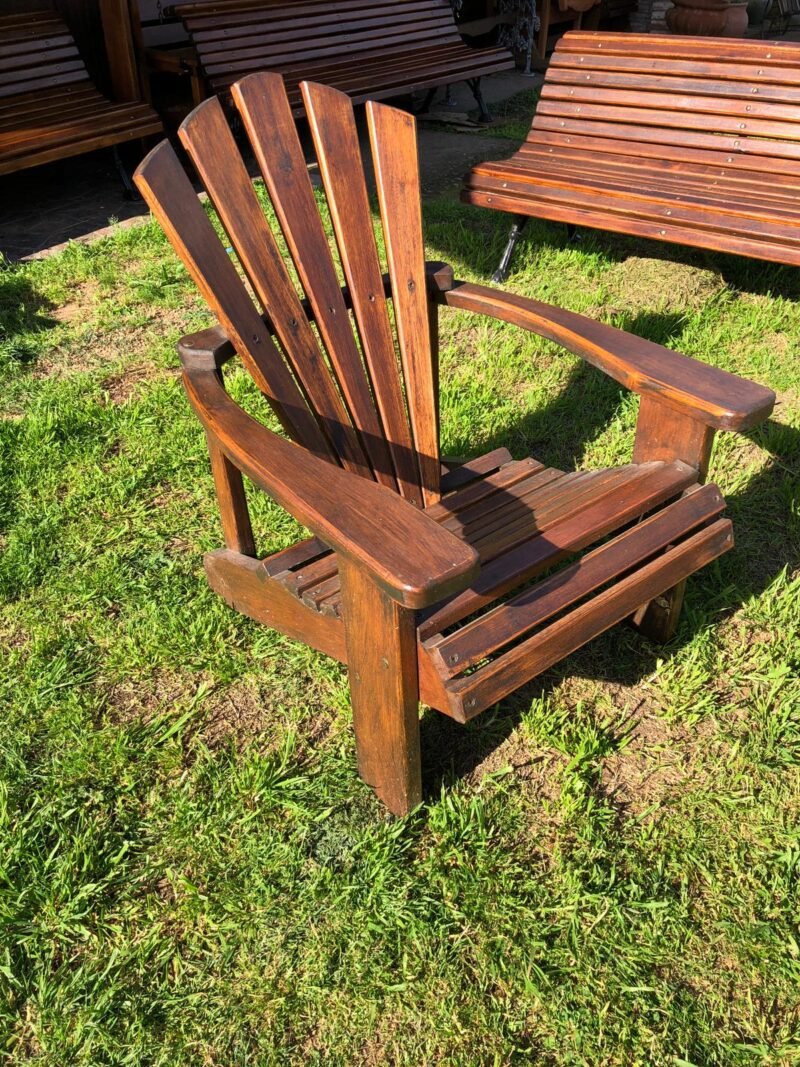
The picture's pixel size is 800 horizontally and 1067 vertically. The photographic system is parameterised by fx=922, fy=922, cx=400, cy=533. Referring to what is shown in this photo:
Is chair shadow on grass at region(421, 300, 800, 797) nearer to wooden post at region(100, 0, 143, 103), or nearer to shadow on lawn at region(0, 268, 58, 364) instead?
shadow on lawn at region(0, 268, 58, 364)

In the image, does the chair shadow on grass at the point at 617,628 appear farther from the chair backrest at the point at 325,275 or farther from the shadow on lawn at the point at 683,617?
the chair backrest at the point at 325,275

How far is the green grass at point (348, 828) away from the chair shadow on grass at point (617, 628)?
0.01 meters

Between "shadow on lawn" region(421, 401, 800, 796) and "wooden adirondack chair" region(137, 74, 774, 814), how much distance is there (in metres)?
0.13

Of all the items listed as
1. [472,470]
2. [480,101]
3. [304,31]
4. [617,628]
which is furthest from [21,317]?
[480,101]

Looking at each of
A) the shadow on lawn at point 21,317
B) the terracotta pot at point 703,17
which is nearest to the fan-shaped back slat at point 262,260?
the shadow on lawn at point 21,317

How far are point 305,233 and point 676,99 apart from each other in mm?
2584

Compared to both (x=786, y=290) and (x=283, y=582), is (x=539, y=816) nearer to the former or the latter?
(x=283, y=582)

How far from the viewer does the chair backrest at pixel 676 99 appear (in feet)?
12.5

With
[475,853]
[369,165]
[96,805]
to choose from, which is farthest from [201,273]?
[369,165]

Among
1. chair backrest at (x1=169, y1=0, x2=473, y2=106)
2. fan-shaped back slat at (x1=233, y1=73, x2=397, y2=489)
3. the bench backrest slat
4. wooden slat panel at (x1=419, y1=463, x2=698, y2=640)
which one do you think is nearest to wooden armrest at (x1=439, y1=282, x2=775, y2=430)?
wooden slat panel at (x1=419, y1=463, x2=698, y2=640)

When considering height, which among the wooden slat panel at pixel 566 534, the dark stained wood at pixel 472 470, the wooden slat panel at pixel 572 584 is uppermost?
the wooden slat panel at pixel 566 534

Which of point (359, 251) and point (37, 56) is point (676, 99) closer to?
point (359, 251)

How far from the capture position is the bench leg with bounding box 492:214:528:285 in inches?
166

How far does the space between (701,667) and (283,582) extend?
1101 mm
